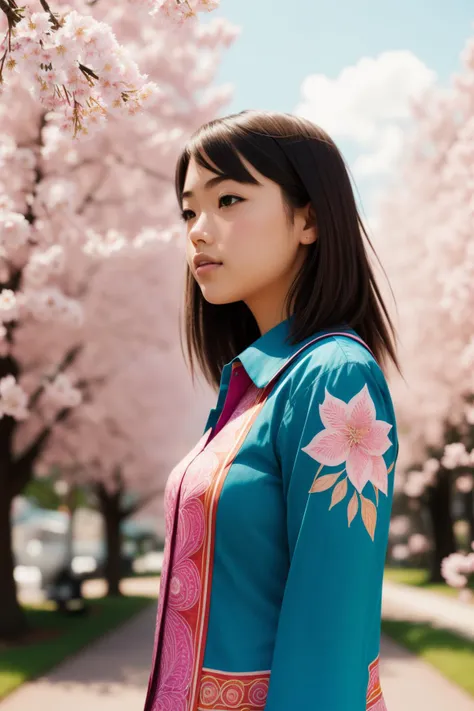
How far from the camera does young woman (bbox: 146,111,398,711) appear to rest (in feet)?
5.01

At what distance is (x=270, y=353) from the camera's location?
188 cm

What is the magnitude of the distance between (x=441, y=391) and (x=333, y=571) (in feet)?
55.1

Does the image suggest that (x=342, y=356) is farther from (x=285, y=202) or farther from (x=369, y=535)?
(x=285, y=202)

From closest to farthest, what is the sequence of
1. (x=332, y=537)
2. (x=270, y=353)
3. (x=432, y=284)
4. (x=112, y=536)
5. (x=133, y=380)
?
(x=332, y=537), (x=270, y=353), (x=133, y=380), (x=432, y=284), (x=112, y=536)

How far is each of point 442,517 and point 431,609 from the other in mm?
5609

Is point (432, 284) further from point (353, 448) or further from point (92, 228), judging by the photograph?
point (353, 448)

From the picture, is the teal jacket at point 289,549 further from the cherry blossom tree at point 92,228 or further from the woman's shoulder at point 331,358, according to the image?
the cherry blossom tree at point 92,228

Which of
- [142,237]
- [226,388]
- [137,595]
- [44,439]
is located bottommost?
[137,595]

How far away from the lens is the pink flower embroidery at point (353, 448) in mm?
1562

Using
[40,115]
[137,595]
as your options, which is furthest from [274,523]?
[137,595]

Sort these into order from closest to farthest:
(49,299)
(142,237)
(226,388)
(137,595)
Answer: (226,388)
(49,299)
(142,237)
(137,595)

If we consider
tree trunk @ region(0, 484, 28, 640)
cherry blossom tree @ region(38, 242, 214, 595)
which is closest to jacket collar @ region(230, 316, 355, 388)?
cherry blossom tree @ region(38, 242, 214, 595)

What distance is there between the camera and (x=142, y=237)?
11320mm

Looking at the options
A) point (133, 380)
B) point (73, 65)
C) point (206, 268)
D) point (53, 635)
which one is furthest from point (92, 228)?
point (206, 268)
